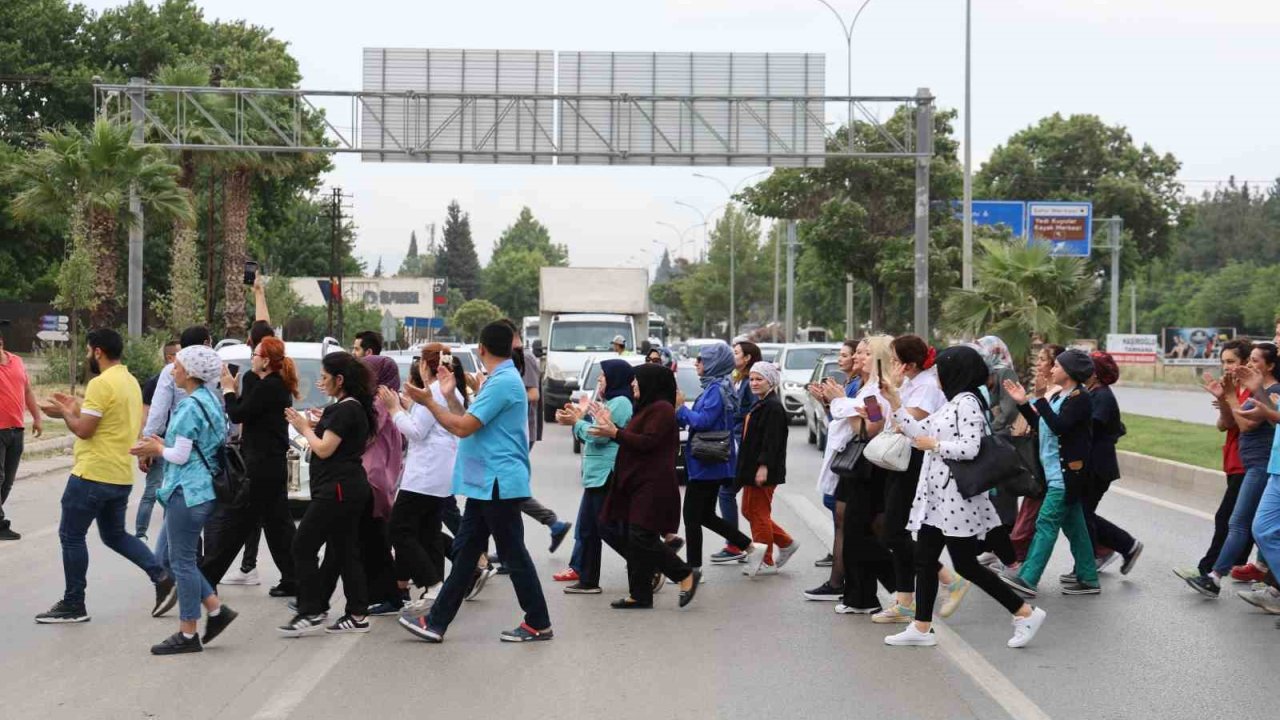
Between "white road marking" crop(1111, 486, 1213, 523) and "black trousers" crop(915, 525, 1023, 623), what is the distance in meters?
7.32

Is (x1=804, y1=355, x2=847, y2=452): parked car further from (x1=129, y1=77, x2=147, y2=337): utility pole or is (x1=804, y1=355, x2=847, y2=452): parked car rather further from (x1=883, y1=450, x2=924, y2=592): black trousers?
(x1=129, y1=77, x2=147, y2=337): utility pole

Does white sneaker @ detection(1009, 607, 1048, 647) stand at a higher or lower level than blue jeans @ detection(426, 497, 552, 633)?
lower

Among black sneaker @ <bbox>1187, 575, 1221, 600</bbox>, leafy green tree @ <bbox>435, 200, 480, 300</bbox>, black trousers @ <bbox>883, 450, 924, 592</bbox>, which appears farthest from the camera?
leafy green tree @ <bbox>435, 200, 480, 300</bbox>

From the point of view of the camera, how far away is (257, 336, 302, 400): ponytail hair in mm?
8445

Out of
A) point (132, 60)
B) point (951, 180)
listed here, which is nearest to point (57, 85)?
point (132, 60)

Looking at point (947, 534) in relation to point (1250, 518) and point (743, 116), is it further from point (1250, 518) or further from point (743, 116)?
point (743, 116)

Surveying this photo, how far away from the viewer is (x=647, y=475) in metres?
9.24

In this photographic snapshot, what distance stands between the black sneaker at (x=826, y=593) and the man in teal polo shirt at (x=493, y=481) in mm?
2374

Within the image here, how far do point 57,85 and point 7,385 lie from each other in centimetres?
4232

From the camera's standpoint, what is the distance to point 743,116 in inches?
1330

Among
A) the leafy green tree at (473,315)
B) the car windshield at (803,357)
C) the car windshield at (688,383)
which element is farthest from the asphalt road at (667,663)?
the leafy green tree at (473,315)

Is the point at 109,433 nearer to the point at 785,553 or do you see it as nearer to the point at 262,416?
the point at 262,416

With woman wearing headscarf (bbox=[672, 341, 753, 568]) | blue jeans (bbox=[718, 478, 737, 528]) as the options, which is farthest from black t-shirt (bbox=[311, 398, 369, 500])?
blue jeans (bbox=[718, 478, 737, 528])

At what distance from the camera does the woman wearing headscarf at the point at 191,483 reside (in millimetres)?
7926
